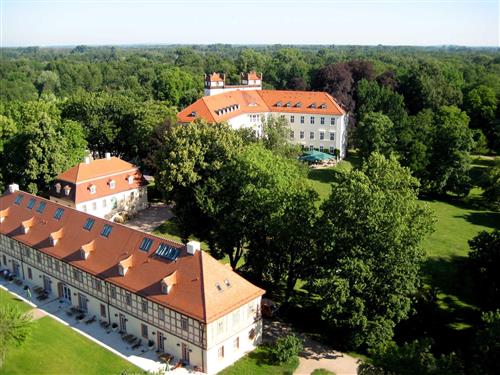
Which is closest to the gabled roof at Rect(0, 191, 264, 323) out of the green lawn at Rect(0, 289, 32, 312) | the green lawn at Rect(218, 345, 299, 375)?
the green lawn at Rect(218, 345, 299, 375)

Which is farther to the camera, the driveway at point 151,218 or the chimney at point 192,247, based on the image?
the driveway at point 151,218

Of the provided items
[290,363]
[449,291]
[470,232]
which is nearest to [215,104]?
[470,232]

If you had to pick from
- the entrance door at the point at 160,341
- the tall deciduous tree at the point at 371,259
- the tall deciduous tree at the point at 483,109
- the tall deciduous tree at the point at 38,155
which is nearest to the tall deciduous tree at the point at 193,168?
the entrance door at the point at 160,341

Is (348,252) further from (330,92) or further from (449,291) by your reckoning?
(330,92)

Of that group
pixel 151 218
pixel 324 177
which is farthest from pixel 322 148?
pixel 151 218

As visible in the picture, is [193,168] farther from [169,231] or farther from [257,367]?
[257,367]

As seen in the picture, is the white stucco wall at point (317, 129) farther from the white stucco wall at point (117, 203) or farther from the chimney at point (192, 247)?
the chimney at point (192, 247)
